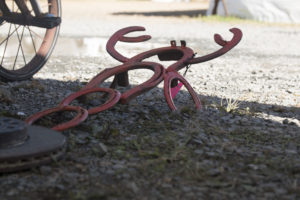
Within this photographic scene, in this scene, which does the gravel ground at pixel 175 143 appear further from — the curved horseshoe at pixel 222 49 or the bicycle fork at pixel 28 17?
the bicycle fork at pixel 28 17

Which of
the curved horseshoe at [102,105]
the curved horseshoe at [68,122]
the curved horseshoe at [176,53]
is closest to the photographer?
the curved horseshoe at [68,122]

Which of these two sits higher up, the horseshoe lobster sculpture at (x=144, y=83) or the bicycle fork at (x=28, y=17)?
the bicycle fork at (x=28, y=17)

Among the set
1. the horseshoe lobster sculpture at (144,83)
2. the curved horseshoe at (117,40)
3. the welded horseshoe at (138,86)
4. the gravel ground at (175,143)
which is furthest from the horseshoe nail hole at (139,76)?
the welded horseshoe at (138,86)

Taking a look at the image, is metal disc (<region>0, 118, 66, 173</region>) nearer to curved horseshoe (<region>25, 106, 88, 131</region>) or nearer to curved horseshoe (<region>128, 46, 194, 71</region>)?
curved horseshoe (<region>25, 106, 88, 131</region>)

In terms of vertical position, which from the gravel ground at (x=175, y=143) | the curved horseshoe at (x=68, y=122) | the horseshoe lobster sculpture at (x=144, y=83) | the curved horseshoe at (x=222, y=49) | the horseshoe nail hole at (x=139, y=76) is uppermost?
the curved horseshoe at (x=222, y=49)

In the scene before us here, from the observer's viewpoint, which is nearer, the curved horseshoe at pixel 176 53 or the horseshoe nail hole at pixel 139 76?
the curved horseshoe at pixel 176 53

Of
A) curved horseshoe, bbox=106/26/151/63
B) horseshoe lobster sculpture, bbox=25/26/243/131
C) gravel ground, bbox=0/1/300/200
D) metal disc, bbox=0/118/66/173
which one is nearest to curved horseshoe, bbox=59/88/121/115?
horseshoe lobster sculpture, bbox=25/26/243/131

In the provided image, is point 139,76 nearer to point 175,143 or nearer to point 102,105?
point 102,105

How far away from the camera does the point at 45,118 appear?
11.0 ft

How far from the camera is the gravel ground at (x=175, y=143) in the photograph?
2.46 meters

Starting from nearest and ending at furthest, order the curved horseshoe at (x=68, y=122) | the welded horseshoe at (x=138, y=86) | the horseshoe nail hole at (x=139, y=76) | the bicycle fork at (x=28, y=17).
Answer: the curved horseshoe at (x=68, y=122) → the welded horseshoe at (x=138, y=86) → the bicycle fork at (x=28, y=17) → the horseshoe nail hole at (x=139, y=76)

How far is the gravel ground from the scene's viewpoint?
246 centimetres

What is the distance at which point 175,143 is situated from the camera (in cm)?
309

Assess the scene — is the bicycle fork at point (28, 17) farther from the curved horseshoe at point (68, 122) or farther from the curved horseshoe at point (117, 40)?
the curved horseshoe at point (68, 122)
